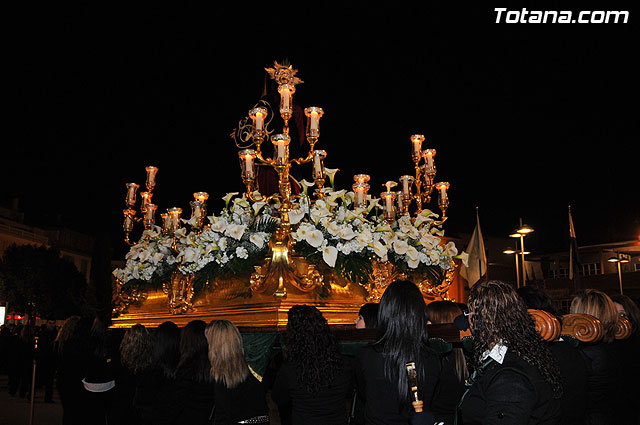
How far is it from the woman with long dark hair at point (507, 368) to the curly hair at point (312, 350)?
145 cm

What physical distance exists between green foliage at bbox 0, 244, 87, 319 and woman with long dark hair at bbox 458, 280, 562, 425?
133 ft

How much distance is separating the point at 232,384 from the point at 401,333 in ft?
6.00

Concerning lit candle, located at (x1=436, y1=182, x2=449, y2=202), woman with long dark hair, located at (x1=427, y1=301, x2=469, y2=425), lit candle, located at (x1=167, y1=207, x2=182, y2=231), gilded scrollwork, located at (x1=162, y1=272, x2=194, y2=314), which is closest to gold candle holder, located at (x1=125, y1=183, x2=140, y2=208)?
lit candle, located at (x1=167, y1=207, x2=182, y2=231)

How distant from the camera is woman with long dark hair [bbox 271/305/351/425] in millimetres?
3844

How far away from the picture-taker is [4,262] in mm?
37312


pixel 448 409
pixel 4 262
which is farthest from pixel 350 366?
pixel 4 262

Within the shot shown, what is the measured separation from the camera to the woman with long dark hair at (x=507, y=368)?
7.84ft

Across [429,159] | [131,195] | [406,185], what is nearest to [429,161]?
[429,159]

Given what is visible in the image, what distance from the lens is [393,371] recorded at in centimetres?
321

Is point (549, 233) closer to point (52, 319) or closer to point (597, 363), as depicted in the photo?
point (597, 363)

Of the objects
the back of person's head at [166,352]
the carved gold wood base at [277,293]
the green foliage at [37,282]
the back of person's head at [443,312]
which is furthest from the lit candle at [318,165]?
the green foliage at [37,282]

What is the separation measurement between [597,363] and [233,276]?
352 cm

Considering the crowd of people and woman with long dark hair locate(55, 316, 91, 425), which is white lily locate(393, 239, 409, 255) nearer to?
the crowd of people

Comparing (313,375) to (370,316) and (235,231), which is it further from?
(235,231)
